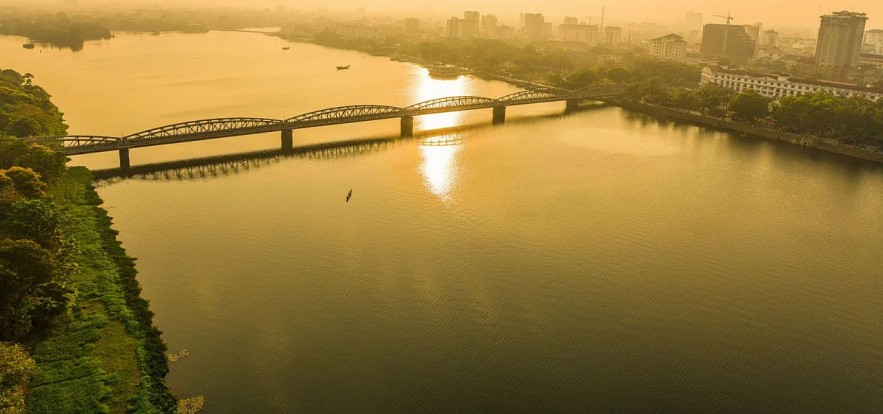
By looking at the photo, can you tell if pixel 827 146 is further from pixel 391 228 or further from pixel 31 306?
pixel 31 306

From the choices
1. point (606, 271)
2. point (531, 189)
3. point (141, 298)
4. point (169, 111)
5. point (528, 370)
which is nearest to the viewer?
point (528, 370)

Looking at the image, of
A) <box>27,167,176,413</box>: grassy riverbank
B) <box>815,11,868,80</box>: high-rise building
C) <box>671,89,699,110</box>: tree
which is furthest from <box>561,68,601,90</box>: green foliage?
<box>27,167,176,413</box>: grassy riverbank

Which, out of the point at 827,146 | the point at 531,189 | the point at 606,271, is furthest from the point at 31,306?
the point at 827,146

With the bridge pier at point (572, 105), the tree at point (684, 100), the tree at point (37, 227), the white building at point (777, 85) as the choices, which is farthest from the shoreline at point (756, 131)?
the tree at point (37, 227)

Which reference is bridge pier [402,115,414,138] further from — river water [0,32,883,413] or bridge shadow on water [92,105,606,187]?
river water [0,32,883,413]

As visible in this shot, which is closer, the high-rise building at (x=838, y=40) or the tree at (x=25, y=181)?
the tree at (x=25, y=181)

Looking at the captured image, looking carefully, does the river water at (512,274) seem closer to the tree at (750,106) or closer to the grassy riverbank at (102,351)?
the grassy riverbank at (102,351)
